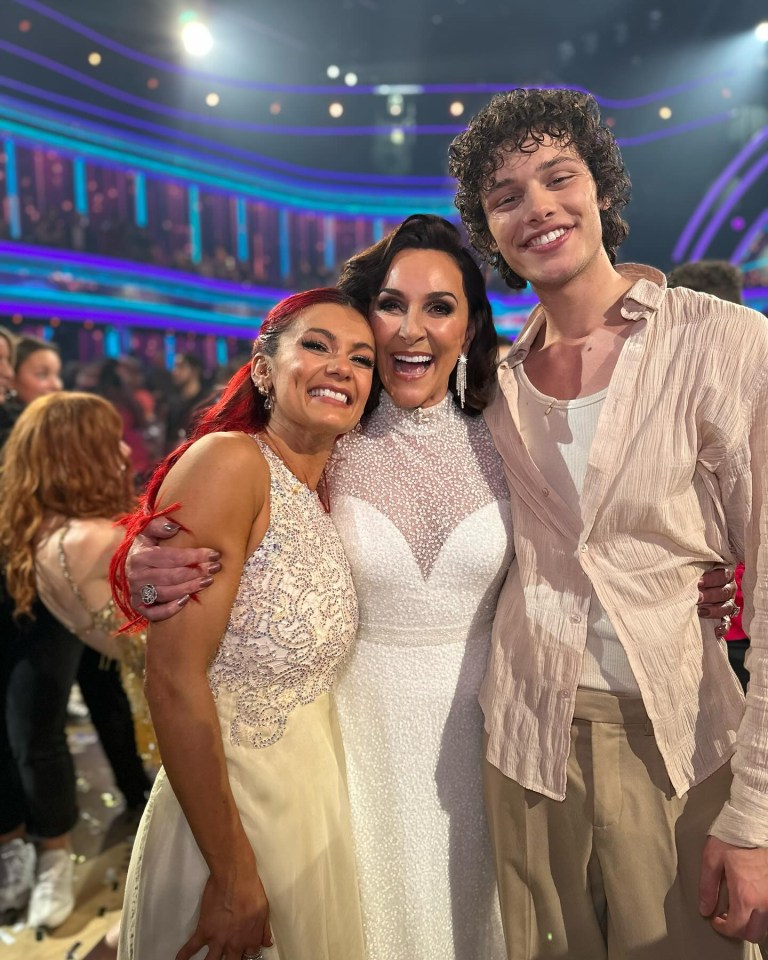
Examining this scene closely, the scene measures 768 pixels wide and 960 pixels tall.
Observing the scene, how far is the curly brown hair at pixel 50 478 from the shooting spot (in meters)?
2.88

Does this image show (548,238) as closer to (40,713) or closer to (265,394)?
(265,394)

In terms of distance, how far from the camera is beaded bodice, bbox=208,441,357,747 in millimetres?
1532

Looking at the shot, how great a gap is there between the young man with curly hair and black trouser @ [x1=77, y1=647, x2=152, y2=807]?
232 centimetres

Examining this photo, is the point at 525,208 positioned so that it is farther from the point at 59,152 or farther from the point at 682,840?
the point at 59,152

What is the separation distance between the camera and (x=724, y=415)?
1.40 meters

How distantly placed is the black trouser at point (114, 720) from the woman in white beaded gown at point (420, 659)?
2.03m

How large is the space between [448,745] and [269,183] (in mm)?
7679

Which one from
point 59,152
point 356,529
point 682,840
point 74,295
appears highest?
point 59,152

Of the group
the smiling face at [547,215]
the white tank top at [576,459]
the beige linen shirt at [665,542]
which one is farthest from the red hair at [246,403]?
the beige linen shirt at [665,542]

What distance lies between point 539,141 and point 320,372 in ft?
2.25

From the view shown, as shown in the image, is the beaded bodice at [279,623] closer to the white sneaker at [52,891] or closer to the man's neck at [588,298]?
the man's neck at [588,298]

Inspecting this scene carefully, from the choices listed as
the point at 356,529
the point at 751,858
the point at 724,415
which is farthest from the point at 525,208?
the point at 751,858

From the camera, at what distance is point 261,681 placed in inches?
61.6

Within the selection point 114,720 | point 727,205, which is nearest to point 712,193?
point 727,205
